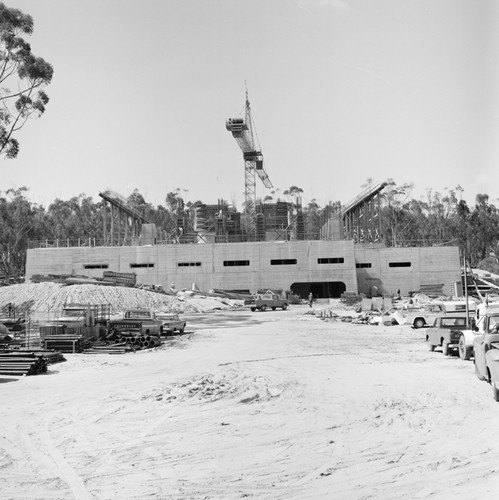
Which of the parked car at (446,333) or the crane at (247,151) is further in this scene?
the crane at (247,151)

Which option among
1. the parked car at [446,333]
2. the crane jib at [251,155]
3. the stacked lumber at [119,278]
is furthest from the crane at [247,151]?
the parked car at [446,333]

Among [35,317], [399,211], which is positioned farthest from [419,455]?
[399,211]

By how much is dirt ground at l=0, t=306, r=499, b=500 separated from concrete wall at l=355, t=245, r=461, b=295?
5490 cm

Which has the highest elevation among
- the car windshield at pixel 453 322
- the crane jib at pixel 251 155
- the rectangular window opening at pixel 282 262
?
the crane jib at pixel 251 155

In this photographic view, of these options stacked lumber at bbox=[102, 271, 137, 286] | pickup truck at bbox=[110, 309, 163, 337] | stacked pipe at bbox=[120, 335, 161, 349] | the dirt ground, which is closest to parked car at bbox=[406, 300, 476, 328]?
the dirt ground

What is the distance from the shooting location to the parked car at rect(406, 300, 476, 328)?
25859 millimetres

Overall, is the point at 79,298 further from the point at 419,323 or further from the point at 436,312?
the point at 436,312

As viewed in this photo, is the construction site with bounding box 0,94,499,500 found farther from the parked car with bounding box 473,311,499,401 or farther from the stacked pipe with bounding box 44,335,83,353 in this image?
the parked car with bounding box 473,311,499,401

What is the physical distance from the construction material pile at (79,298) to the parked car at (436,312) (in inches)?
917

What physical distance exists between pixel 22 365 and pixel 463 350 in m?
13.1

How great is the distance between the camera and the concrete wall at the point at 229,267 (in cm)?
7006

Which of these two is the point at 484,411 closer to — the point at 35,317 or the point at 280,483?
the point at 280,483

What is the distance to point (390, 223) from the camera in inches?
4333

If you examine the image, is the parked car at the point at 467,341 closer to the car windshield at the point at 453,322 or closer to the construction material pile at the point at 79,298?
the car windshield at the point at 453,322
